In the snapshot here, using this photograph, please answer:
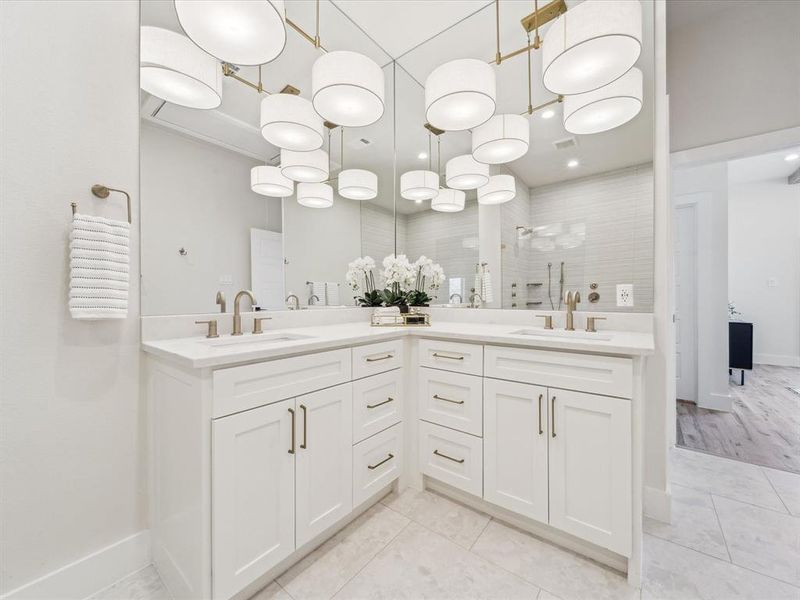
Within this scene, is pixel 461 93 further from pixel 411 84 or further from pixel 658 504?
pixel 658 504

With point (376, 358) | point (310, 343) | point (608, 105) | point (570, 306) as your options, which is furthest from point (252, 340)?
point (608, 105)

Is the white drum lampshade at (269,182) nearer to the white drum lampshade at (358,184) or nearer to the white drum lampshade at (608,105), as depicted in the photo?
the white drum lampshade at (358,184)

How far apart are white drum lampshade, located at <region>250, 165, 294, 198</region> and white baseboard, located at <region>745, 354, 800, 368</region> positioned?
731 cm

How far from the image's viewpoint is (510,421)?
1542 millimetres

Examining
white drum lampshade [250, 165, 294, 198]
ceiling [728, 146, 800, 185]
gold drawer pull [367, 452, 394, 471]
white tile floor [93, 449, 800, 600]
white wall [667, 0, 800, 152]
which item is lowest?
white tile floor [93, 449, 800, 600]

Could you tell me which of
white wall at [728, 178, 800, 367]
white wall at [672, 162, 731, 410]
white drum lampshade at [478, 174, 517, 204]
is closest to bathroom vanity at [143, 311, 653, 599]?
white drum lampshade at [478, 174, 517, 204]

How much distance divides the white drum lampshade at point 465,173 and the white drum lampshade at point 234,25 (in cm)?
133

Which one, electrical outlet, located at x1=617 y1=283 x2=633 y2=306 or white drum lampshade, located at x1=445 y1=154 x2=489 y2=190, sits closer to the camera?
electrical outlet, located at x1=617 y1=283 x2=633 y2=306

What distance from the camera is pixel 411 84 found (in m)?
2.46

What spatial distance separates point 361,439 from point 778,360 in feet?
22.8

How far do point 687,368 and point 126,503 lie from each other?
443 cm

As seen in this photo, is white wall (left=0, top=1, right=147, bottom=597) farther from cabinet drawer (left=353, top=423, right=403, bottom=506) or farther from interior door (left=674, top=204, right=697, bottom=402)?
interior door (left=674, top=204, right=697, bottom=402)

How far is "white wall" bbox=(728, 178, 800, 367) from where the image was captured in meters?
5.05

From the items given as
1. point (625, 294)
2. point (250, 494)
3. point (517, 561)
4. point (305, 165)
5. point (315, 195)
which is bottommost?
point (517, 561)
